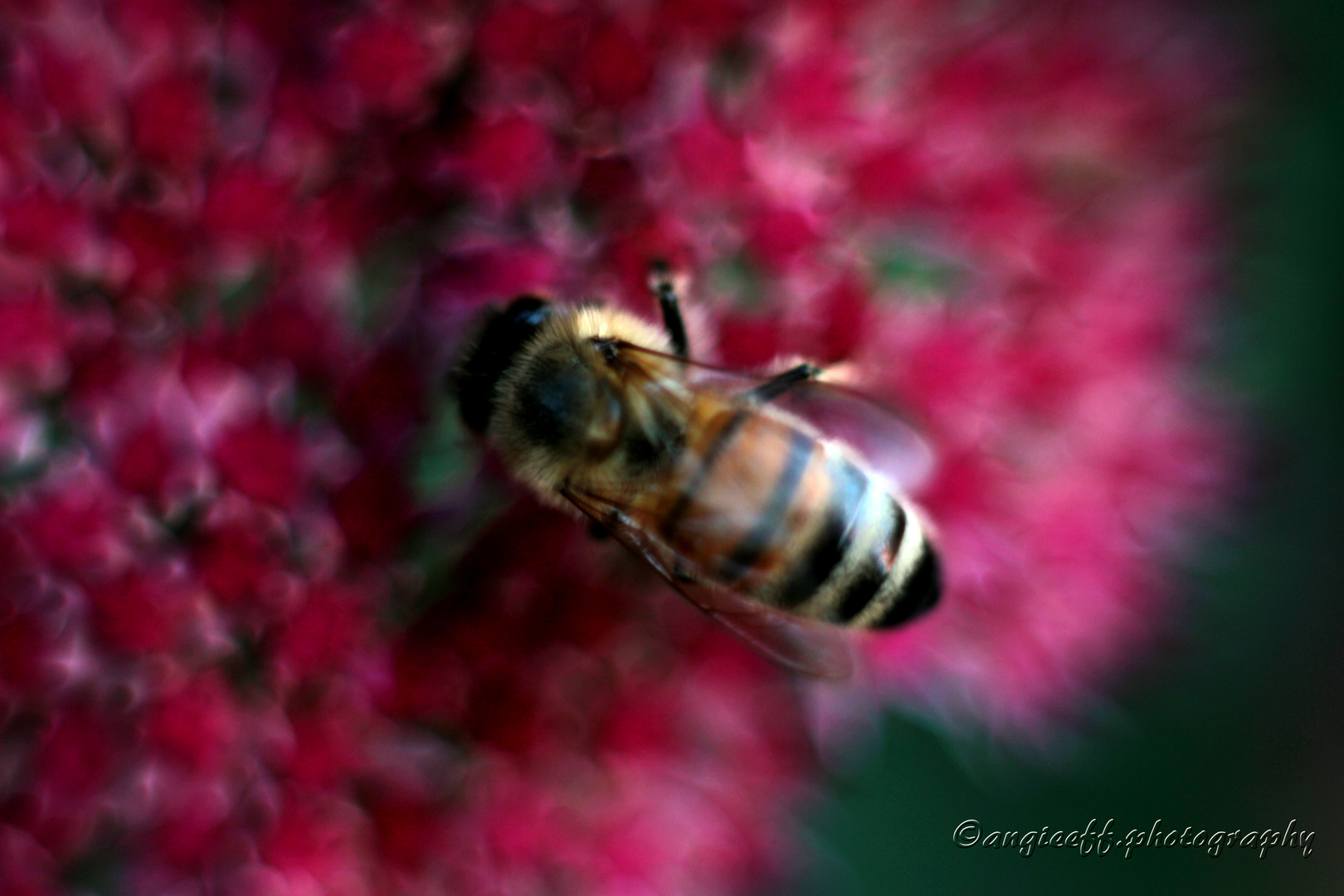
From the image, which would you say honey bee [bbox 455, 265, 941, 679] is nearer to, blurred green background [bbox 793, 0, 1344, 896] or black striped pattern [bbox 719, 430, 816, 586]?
black striped pattern [bbox 719, 430, 816, 586]

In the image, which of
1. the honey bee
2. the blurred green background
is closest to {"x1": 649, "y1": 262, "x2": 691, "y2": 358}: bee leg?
the honey bee

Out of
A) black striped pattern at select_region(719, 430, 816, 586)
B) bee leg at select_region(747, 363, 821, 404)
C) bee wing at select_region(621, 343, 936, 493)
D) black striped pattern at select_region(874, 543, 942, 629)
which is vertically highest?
bee wing at select_region(621, 343, 936, 493)

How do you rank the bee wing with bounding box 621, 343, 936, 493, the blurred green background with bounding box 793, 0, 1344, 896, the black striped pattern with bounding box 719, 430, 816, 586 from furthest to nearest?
the blurred green background with bounding box 793, 0, 1344, 896 → the bee wing with bounding box 621, 343, 936, 493 → the black striped pattern with bounding box 719, 430, 816, 586

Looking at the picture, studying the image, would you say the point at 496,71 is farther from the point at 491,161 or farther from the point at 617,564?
the point at 617,564

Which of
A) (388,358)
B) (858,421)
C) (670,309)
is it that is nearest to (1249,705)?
(858,421)

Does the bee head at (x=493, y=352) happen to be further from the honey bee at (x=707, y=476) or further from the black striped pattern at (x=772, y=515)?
the black striped pattern at (x=772, y=515)

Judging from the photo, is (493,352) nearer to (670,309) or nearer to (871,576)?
(670,309)

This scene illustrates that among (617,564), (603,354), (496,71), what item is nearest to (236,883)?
(617,564)
